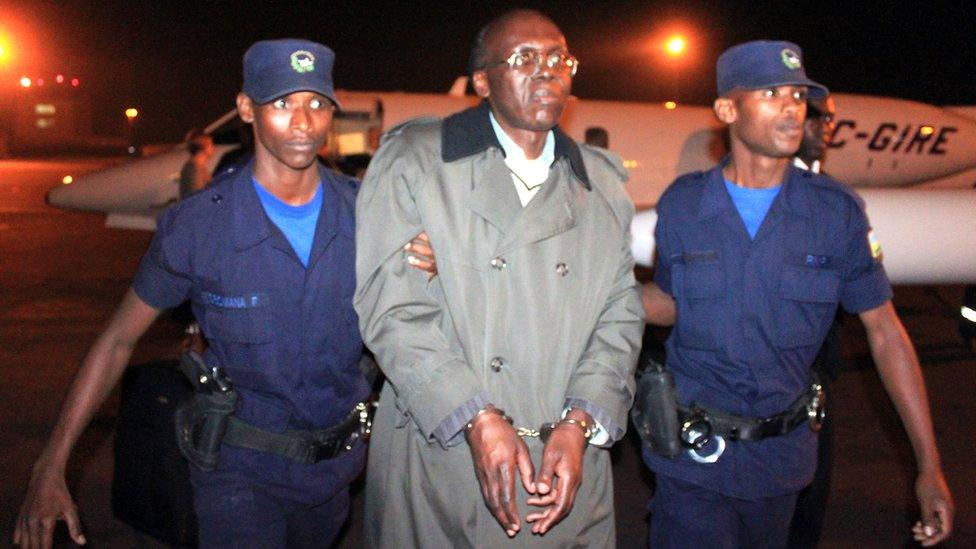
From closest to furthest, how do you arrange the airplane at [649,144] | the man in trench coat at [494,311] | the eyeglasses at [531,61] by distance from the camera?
the man in trench coat at [494,311] < the eyeglasses at [531,61] < the airplane at [649,144]

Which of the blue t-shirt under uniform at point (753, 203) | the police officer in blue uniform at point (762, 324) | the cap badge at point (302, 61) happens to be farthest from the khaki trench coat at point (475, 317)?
the blue t-shirt under uniform at point (753, 203)

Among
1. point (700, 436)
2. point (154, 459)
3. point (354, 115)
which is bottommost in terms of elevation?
point (354, 115)

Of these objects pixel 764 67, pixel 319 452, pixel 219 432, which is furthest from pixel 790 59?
pixel 219 432

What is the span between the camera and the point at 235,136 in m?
13.7

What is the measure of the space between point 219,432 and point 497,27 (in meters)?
1.38

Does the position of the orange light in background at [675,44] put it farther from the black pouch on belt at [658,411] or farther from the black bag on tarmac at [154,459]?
the black bag on tarmac at [154,459]

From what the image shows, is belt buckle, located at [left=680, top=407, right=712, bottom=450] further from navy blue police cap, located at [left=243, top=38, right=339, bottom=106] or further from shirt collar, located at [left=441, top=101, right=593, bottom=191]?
navy blue police cap, located at [left=243, top=38, right=339, bottom=106]

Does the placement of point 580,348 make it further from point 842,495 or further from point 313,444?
point 842,495

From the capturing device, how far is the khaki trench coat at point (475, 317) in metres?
2.29

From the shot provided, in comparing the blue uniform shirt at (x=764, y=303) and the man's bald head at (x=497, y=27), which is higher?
the man's bald head at (x=497, y=27)

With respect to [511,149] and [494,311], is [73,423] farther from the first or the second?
[511,149]

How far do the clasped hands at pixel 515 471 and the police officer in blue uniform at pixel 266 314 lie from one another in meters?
0.78

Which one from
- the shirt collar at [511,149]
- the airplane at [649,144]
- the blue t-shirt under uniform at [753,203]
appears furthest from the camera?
the airplane at [649,144]

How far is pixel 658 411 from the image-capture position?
2949 mm
